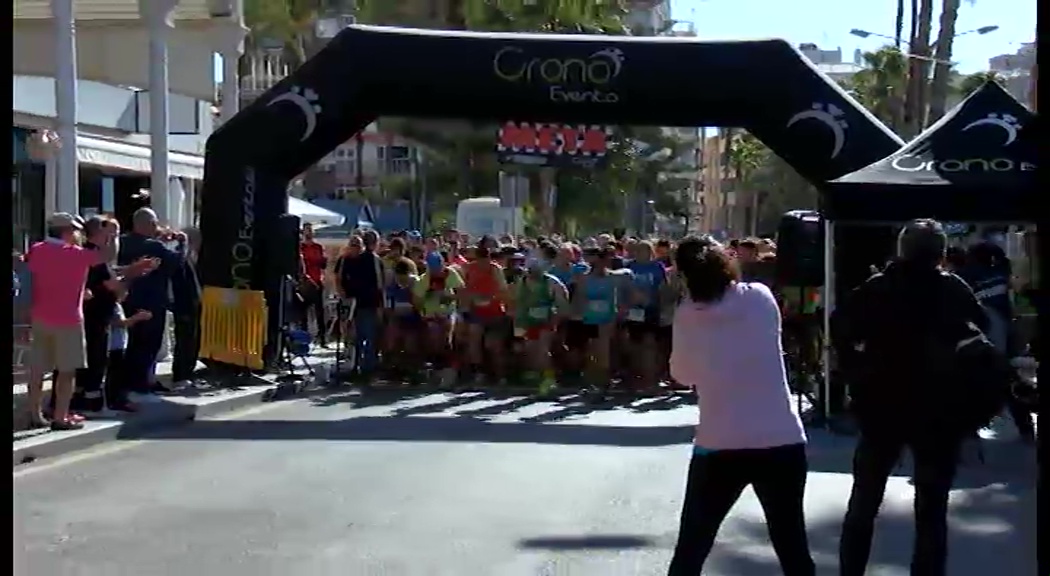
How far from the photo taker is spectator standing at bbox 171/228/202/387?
1562cm

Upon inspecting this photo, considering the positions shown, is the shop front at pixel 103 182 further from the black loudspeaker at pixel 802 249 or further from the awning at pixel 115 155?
the black loudspeaker at pixel 802 249

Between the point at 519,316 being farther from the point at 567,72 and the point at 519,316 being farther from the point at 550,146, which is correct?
the point at 550,146

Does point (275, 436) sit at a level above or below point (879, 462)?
below

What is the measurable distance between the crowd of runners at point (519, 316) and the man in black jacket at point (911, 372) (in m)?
10.6

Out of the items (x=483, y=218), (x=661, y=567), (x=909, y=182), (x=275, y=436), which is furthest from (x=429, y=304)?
(x=483, y=218)

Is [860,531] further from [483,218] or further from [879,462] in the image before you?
[483,218]

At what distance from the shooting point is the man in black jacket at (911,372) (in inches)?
269

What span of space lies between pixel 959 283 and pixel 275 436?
25.9 feet

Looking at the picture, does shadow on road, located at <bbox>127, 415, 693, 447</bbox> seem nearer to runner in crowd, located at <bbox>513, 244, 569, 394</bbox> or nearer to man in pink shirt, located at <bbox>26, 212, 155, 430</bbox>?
man in pink shirt, located at <bbox>26, 212, 155, 430</bbox>

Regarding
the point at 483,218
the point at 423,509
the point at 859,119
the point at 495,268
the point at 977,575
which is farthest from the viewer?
the point at 483,218

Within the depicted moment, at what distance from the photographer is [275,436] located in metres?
13.8

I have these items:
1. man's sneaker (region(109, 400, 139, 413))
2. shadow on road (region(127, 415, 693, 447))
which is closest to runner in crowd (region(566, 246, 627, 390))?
shadow on road (region(127, 415, 693, 447))

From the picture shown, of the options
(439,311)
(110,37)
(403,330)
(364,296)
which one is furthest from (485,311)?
(110,37)

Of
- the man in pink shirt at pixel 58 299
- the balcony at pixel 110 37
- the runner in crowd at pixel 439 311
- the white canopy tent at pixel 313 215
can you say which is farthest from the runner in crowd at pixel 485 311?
the white canopy tent at pixel 313 215
